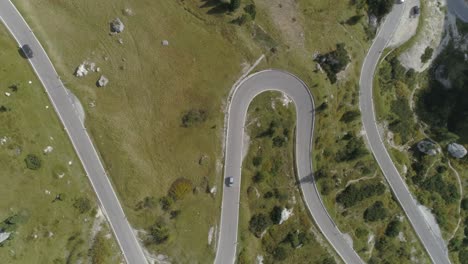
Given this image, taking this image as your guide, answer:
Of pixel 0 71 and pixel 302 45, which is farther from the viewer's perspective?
pixel 302 45

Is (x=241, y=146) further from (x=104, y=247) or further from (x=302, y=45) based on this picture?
(x=104, y=247)

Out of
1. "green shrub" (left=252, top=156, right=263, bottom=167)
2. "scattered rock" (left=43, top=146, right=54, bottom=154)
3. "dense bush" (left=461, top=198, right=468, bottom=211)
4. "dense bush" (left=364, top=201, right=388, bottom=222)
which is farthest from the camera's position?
"dense bush" (left=461, top=198, right=468, bottom=211)

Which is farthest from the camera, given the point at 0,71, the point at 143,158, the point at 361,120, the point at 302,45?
the point at 361,120

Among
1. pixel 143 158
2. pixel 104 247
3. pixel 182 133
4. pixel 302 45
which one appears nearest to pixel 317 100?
pixel 302 45

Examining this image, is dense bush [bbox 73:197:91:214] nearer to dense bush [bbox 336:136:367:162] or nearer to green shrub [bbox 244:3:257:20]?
green shrub [bbox 244:3:257:20]

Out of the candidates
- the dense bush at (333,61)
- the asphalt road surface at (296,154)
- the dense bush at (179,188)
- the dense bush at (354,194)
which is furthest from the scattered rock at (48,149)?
the dense bush at (354,194)

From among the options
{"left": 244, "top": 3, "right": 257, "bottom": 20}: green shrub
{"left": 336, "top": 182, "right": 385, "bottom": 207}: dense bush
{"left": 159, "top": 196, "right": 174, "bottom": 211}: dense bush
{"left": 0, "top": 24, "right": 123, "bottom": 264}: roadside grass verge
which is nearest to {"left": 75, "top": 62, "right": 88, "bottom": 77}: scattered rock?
{"left": 0, "top": 24, "right": 123, "bottom": 264}: roadside grass verge
